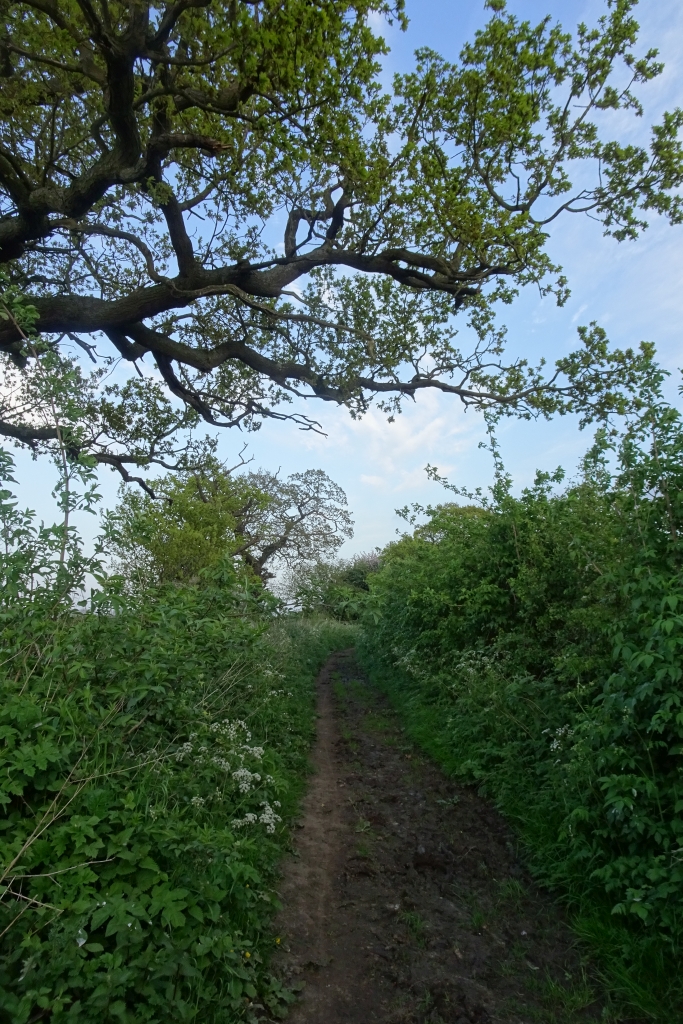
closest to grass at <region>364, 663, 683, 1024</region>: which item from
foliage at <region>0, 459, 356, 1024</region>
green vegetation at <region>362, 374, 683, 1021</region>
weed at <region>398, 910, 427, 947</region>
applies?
green vegetation at <region>362, 374, 683, 1021</region>

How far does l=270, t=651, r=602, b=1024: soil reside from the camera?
3.47 metres

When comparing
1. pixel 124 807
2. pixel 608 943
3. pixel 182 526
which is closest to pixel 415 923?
pixel 608 943

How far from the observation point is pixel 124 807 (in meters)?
3.31

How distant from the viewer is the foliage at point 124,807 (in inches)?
107

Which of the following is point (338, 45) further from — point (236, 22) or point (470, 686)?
point (470, 686)

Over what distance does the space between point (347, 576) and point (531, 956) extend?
25113 mm

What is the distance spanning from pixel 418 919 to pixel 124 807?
2202mm

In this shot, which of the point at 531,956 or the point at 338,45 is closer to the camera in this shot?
the point at 531,956

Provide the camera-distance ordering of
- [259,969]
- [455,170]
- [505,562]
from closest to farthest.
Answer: [259,969] < [505,562] < [455,170]

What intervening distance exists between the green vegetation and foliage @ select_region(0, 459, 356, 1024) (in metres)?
1.99

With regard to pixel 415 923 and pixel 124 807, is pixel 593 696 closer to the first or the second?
pixel 415 923

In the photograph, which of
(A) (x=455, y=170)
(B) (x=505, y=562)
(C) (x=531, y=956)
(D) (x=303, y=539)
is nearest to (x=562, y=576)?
(B) (x=505, y=562)

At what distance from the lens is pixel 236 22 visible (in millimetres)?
8516

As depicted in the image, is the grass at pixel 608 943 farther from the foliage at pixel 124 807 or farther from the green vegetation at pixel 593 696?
the foliage at pixel 124 807
